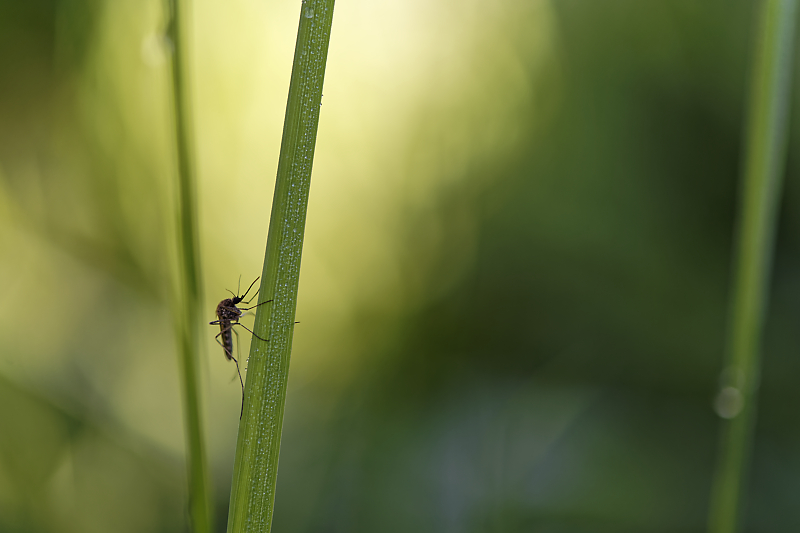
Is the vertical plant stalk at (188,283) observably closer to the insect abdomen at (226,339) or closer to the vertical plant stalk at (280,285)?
the insect abdomen at (226,339)

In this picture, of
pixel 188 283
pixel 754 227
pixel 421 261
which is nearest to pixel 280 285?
pixel 188 283

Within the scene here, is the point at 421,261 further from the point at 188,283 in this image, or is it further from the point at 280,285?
the point at 280,285

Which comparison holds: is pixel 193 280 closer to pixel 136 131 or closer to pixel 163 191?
pixel 163 191

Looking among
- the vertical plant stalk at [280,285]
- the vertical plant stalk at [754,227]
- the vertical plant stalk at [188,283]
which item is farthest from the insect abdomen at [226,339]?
the vertical plant stalk at [754,227]

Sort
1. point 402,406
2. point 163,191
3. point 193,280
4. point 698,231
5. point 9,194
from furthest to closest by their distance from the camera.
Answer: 1. point 698,231
2. point 402,406
3. point 9,194
4. point 163,191
5. point 193,280

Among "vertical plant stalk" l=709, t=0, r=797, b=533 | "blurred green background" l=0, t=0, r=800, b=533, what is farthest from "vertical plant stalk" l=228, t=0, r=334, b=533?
"blurred green background" l=0, t=0, r=800, b=533

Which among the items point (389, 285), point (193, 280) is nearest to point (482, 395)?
point (389, 285)

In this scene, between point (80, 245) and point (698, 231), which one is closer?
point (80, 245)
